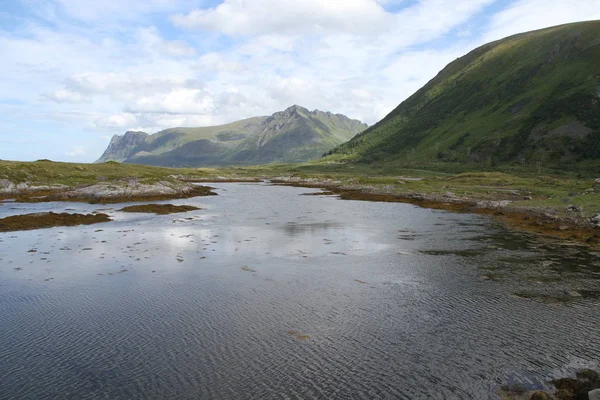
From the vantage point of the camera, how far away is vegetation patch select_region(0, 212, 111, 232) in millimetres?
50844

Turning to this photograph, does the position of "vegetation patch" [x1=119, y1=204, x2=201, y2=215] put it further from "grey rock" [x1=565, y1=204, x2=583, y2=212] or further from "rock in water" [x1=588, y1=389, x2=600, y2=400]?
"rock in water" [x1=588, y1=389, x2=600, y2=400]

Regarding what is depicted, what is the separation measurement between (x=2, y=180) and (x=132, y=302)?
99.1m

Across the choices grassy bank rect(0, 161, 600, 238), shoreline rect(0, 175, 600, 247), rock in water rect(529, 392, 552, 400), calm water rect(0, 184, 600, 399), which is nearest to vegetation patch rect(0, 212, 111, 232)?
calm water rect(0, 184, 600, 399)

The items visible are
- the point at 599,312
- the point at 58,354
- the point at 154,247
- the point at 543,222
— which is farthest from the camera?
the point at 543,222

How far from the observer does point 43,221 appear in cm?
5422

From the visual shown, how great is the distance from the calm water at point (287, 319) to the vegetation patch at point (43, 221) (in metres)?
11.0

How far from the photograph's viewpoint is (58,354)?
16844mm

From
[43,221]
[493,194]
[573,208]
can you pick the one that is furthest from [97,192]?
[573,208]

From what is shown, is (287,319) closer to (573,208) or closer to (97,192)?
(573,208)

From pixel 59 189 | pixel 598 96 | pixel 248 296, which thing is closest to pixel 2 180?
pixel 59 189

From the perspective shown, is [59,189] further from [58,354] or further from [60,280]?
[58,354]

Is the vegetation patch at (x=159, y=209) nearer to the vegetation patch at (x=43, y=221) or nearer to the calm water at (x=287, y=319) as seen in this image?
the vegetation patch at (x=43, y=221)

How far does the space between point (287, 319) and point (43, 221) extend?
48987 millimetres

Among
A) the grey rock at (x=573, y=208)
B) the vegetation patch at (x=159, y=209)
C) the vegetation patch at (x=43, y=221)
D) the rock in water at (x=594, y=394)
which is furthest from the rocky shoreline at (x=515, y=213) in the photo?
the vegetation patch at (x=43, y=221)
